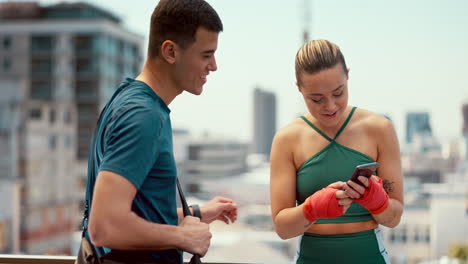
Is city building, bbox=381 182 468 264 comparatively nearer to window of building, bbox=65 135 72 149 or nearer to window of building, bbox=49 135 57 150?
window of building, bbox=65 135 72 149

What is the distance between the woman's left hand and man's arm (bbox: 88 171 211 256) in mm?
275

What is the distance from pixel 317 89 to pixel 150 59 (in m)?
0.36

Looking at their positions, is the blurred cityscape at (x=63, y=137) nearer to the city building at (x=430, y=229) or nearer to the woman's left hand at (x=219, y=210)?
the city building at (x=430, y=229)

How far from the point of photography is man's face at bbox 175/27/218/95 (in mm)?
827

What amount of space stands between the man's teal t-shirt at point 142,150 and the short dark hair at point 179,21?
9 centimetres

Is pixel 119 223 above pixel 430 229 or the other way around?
above

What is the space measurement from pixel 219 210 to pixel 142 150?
1.23 feet

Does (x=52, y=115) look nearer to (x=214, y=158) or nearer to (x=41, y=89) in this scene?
(x=41, y=89)

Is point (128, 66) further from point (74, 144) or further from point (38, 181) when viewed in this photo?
point (38, 181)

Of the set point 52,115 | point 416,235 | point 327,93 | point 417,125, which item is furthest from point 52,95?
point 327,93

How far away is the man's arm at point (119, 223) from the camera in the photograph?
2.34ft

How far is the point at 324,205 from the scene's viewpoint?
3.05 ft

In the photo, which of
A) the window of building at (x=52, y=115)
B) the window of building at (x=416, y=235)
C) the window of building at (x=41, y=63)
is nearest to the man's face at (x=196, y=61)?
the window of building at (x=52, y=115)

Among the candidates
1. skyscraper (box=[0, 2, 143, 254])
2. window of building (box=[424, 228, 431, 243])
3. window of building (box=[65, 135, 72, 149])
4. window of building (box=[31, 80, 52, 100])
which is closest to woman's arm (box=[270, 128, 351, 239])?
skyscraper (box=[0, 2, 143, 254])
